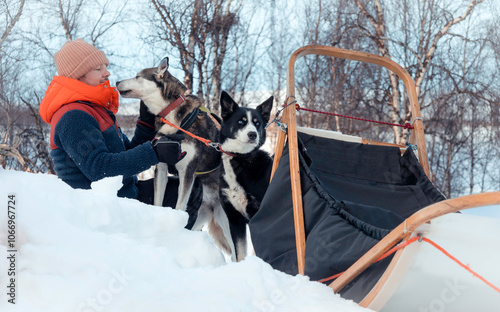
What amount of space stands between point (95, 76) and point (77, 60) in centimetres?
13

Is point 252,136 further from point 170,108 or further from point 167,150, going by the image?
point 167,150

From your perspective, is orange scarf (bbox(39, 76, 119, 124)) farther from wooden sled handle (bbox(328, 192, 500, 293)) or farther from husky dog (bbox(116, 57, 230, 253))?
wooden sled handle (bbox(328, 192, 500, 293))

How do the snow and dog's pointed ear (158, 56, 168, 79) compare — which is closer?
the snow

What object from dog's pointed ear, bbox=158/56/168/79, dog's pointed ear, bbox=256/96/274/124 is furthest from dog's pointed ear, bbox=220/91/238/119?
dog's pointed ear, bbox=158/56/168/79

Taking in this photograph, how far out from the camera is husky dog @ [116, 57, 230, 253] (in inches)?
120

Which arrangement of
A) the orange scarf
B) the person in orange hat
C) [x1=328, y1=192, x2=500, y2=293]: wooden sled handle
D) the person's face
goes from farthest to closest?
the person's face → the orange scarf → the person in orange hat → [x1=328, y1=192, x2=500, y2=293]: wooden sled handle

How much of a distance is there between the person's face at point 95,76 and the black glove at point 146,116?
2.30ft

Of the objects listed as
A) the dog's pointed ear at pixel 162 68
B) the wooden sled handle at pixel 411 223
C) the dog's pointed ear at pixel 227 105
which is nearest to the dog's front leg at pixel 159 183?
the dog's pointed ear at pixel 227 105

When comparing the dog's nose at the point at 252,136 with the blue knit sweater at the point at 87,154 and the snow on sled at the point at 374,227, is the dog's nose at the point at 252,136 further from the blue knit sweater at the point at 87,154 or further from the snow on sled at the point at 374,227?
the blue knit sweater at the point at 87,154

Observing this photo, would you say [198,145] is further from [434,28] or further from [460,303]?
[434,28]

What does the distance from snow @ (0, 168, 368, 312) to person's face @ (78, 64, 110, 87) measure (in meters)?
0.84

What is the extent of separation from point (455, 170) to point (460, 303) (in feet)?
24.6

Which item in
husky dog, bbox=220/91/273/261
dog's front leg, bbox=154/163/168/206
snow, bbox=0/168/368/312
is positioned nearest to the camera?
snow, bbox=0/168/368/312

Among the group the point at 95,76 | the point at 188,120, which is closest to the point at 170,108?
the point at 188,120
